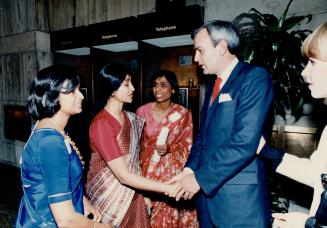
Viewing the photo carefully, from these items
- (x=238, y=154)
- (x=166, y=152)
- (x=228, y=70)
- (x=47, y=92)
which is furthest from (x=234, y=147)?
(x=166, y=152)

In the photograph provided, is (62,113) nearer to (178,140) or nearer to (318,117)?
(178,140)

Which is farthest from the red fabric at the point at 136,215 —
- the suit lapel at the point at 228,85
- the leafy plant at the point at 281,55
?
the leafy plant at the point at 281,55

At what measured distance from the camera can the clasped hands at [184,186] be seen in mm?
1516

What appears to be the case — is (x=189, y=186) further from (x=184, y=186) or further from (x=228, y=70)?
(x=228, y=70)

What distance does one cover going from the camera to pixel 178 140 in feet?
9.45

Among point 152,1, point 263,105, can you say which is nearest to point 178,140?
point 263,105

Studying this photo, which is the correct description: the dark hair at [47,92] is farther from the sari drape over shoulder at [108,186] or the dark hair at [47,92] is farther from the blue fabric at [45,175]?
the sari drape over shoulder at [108,186]

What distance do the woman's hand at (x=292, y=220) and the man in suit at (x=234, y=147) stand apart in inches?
12.0

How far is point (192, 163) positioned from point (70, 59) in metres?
4.49

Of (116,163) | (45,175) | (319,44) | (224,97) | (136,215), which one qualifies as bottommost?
(136,215)

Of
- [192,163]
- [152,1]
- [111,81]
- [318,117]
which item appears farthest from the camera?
[152,1]

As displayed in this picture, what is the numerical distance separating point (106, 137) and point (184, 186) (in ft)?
2.03

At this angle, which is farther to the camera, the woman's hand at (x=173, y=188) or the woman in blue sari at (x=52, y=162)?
the woman's hand at (x=173, y=188)

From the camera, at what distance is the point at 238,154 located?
1.34 metres
